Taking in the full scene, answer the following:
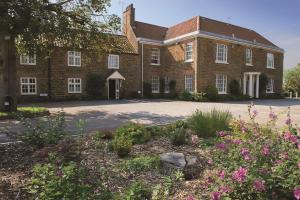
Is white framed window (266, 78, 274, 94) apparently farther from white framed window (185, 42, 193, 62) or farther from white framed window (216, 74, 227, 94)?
white framed window (185, 42, 193, 62)

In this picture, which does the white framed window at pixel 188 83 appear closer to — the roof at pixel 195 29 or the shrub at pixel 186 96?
the shrub at pixel 186 96

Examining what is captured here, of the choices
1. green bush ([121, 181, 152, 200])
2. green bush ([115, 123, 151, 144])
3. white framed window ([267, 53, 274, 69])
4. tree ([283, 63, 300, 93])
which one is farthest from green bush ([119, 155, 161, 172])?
tree ([283, 63, 300, 93])

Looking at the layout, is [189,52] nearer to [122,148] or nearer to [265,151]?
[122,148]

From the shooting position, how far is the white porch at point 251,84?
3098cm

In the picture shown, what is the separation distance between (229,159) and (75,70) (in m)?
24.0

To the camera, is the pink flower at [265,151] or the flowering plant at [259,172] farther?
the pink flower at [265,151]

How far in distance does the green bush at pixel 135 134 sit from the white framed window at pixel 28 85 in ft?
63.4

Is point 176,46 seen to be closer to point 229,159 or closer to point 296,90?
point 296,90

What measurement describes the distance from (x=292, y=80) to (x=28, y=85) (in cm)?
3668

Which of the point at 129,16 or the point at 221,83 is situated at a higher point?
the point at 129,16

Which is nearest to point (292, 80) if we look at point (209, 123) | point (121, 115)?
point (121, 115)

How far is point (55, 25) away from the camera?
13.4 meters

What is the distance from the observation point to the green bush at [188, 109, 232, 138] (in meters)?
7.44

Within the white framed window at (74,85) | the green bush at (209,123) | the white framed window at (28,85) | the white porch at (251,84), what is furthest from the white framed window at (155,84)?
the green bush at (209,123)
